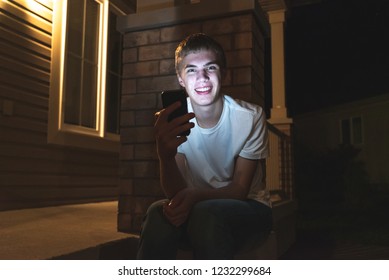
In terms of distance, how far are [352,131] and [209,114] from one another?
12795 millimetres

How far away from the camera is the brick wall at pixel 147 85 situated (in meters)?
2.22

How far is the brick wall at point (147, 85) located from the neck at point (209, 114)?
67cm

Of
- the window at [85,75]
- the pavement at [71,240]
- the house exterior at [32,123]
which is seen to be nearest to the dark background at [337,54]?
the window at [85,75]

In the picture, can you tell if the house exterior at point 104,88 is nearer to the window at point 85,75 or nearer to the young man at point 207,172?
the window at point 85,75

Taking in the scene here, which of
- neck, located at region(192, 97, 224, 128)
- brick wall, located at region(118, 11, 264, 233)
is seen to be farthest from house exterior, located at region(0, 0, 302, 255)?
neck, located at region(192, 97, 224, 128)

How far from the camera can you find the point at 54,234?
2168 mm

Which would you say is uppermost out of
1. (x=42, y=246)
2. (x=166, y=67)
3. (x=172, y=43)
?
(x=172, y=43)

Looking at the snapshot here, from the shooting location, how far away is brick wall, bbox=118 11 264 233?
7.29ft

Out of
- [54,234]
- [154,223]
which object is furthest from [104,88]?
[154,223]

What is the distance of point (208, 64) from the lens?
1.49 metres

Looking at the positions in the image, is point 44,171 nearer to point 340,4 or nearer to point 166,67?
point 166,67

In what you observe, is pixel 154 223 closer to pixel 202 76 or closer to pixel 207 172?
pixel 207 172

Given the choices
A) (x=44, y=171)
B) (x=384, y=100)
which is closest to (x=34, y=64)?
(x=44, y=171)

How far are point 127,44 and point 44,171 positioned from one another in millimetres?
1974
